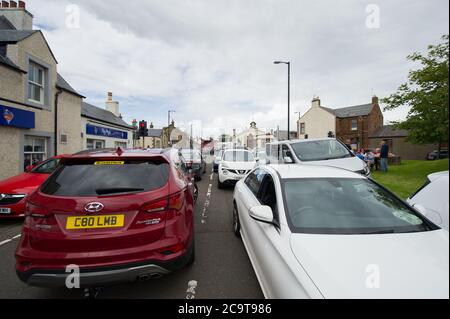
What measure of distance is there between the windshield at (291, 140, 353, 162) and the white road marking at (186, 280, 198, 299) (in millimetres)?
5261

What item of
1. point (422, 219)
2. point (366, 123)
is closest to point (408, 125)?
point (422, 219)

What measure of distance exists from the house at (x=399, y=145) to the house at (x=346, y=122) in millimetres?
947

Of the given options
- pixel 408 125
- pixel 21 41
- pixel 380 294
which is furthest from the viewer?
pixel 408 125

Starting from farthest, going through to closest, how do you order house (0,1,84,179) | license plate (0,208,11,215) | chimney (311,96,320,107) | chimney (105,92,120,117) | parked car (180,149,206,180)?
chimney (311,96,320,107) → chimney (105,92,120,117) → parked car (180,149,206,180) → house (0,1,84,179) → license plate (0,208,11,215)

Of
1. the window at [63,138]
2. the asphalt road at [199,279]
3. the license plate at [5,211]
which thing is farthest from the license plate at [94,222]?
the window at [63,138]

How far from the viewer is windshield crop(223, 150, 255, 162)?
988 cm

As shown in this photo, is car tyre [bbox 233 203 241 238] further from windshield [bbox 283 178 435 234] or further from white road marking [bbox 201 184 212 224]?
windshield [bbox 283 178 435 234]

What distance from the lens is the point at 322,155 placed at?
24.7 feet

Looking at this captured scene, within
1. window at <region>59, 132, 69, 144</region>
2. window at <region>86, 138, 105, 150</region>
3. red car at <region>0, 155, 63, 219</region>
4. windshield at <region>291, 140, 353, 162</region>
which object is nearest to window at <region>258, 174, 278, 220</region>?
windshield at <region>291, 140, 353, 162</region>

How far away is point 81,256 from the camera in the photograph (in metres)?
2.25

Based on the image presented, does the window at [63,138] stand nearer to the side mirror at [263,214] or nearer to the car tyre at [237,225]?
the car tyre at [237,225]
